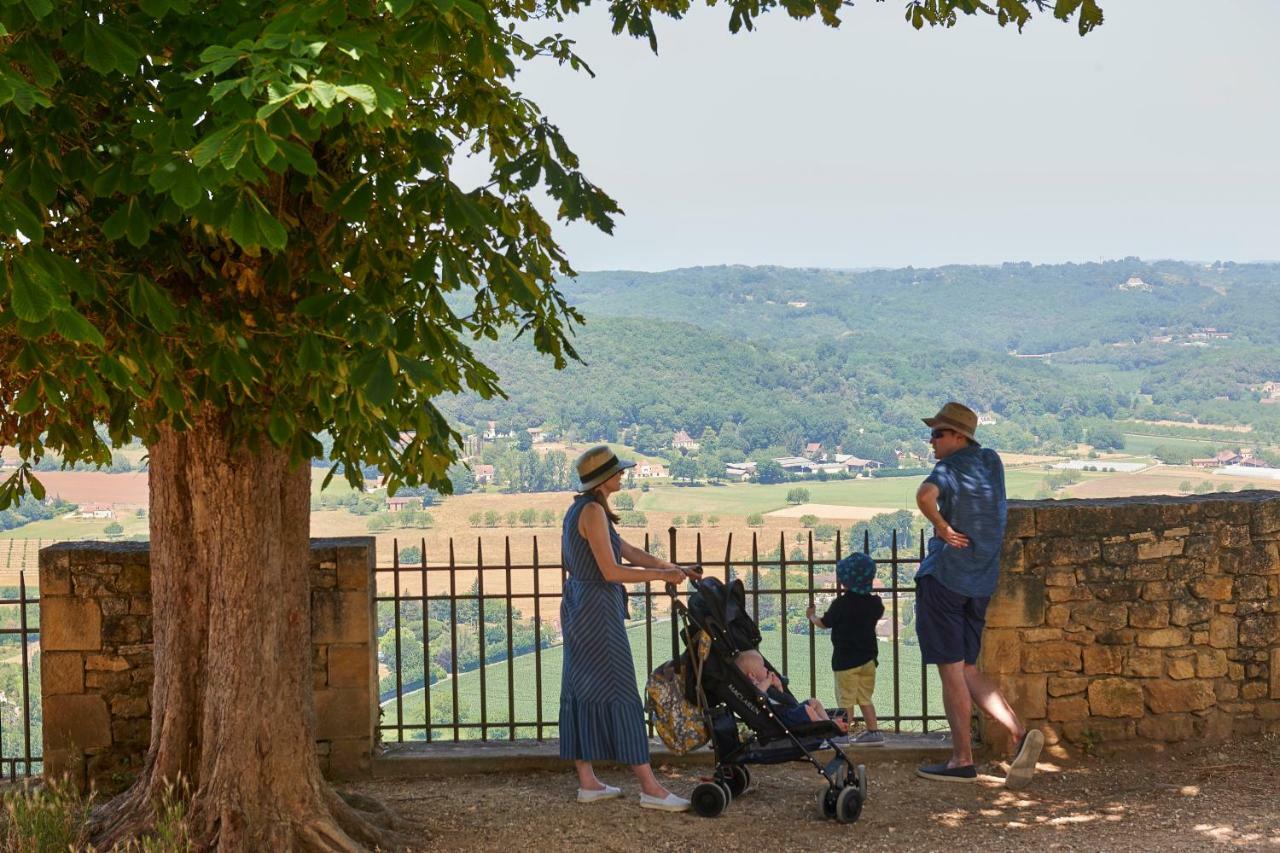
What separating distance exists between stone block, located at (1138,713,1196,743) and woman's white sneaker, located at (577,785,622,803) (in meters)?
2.84

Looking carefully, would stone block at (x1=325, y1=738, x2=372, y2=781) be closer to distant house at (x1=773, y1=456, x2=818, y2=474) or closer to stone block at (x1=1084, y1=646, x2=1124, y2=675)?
stone block at (x1=1084, y1=646, x2=1124, y2=675)

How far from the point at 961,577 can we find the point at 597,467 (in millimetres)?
1892

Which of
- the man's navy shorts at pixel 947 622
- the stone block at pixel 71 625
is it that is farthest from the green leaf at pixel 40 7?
the man's navy shorts at pixel 947 622

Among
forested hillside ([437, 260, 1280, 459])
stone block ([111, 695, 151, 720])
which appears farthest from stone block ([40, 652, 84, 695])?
forested hillside ([437, 260, 1280, 459])

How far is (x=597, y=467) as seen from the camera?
597cm

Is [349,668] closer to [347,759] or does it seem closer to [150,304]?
[347,759]

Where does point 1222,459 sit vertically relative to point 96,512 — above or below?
above

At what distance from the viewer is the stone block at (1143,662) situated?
693 cm

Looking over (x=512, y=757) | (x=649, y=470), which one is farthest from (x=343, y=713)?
(x=649, y=470)

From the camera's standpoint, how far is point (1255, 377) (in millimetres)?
64312

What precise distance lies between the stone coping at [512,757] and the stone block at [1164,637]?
1.14m

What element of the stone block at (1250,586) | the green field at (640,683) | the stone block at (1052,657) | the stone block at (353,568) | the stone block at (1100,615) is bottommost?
the green field at (640,683)

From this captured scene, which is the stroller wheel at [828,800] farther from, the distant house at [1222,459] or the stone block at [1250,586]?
the distant house at [1222,459]

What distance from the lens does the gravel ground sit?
18.7 feet
